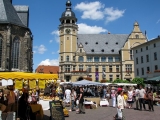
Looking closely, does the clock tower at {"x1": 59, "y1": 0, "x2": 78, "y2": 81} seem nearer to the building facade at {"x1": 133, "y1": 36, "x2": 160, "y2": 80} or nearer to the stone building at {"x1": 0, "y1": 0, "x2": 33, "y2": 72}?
the building facade at {"x1": 133, "y1": 36, "x2": 160, "y2": 80}

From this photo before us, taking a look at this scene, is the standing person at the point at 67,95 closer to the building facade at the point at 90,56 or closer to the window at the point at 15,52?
the window at the point at 15,52

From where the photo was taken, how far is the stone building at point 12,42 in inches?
1314

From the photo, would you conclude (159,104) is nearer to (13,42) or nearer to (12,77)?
(12,77)

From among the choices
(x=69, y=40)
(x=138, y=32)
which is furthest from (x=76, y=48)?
(x=138, y=32)

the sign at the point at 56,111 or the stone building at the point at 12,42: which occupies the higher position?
the stone building at the point at 12,42

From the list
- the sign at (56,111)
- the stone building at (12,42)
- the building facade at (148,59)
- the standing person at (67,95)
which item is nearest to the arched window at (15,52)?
the stone building at (12,42)

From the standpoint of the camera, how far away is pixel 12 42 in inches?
1377

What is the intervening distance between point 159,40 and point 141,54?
7.09 m

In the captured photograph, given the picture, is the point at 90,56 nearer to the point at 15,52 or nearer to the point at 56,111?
the point at 15,52

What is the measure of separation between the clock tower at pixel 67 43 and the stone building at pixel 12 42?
2206 centimetres

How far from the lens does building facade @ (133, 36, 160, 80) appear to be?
38.5m

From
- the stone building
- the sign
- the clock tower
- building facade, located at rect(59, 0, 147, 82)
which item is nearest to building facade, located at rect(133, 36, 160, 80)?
building facade, located at rect(59, 0, 147, 82)

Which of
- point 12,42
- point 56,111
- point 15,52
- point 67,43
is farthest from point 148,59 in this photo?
point 56,111

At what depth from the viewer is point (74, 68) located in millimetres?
59656
